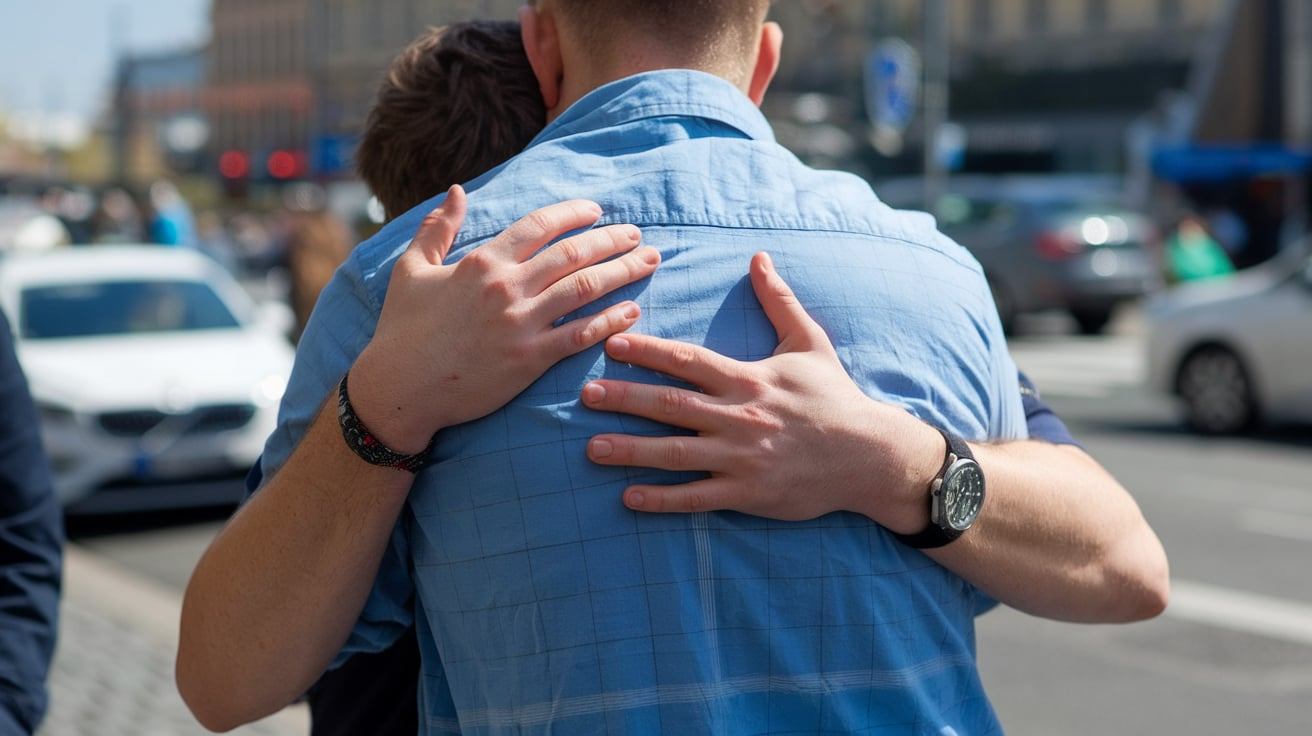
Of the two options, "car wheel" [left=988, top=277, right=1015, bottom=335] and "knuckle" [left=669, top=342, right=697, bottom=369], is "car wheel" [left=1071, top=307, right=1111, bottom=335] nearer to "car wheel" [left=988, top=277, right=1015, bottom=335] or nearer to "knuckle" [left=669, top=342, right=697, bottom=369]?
"car wheel" [left=988, top=277, right=1015, bottom=335]

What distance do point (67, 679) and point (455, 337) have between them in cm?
444

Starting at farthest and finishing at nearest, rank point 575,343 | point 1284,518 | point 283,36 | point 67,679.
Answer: point 283,36 → point 1284,518 → point 67,679 → point 575,343

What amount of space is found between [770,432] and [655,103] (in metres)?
0.38

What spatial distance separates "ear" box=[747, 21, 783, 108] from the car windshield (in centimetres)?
827

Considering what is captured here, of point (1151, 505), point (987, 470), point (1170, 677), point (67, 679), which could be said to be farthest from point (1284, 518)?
point (987, 470)

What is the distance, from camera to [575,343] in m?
1.45

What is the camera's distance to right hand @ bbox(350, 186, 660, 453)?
1452 millimetres

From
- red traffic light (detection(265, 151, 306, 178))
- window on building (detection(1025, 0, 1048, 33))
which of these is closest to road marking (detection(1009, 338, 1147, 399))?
window on building (detection(1025, 0, 1048, 33))

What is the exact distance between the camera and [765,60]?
5.90 ft

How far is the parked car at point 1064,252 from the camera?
1878 centimetres

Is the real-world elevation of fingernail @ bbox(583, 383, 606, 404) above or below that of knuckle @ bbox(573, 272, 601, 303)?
below

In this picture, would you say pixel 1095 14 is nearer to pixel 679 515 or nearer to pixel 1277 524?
pixel 1277 524

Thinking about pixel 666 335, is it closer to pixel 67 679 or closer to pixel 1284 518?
pixel 67 679

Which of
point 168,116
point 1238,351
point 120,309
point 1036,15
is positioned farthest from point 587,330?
point 168,116
